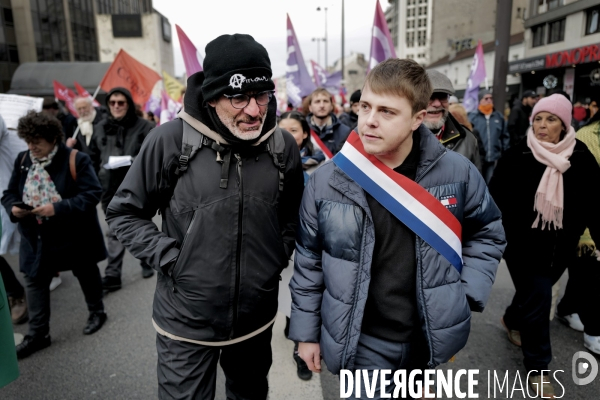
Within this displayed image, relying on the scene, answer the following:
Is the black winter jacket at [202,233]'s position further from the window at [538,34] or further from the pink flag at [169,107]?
the window at [538,34]

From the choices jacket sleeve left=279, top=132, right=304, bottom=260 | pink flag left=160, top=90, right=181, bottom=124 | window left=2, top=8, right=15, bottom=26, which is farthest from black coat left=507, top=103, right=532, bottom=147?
window left=2, top=8, right=15, bottom=26

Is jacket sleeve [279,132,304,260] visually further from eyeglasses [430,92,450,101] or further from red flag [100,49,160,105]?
red flag [100,49,160,105]

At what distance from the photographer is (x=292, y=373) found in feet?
10.6

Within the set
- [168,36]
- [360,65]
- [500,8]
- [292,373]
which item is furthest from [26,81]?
[360,65]

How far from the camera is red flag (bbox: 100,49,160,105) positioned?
797 centimetres

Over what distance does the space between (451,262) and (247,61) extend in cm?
122

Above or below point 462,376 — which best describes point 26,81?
above

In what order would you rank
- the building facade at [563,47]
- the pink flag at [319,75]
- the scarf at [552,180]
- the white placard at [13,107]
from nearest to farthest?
the scarf at [552,180] → the white placard at [13,107] → the pink flag at [319,75] → the building facade at [563,47]

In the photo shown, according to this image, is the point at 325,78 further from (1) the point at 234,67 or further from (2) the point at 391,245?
(2) the point at 391,245

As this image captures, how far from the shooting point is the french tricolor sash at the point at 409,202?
1803 mm

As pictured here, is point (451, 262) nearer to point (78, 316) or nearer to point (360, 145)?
point (360, 145)

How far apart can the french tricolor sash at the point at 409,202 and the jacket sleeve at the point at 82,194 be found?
258 cm

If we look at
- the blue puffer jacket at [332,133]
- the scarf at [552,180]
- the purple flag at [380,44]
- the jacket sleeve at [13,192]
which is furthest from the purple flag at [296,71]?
the scarf at [552,180]

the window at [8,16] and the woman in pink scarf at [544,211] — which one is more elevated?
the window at [8,16]
